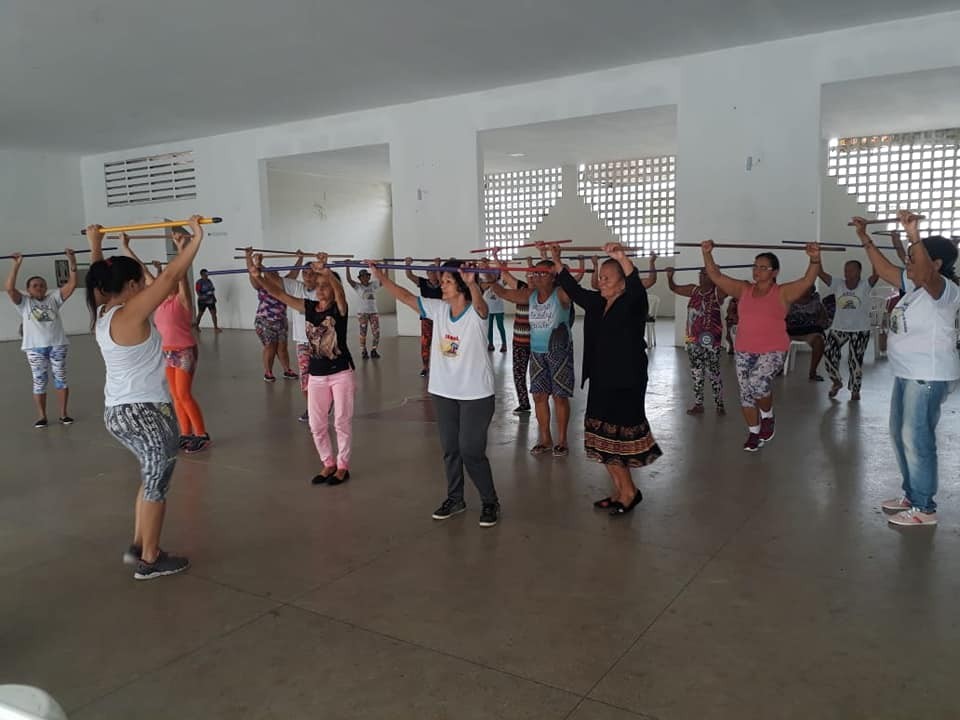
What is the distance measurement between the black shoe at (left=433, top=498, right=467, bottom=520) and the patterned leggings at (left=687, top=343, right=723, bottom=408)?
330cm

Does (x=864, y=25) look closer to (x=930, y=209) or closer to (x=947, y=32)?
(x=947, y=32)

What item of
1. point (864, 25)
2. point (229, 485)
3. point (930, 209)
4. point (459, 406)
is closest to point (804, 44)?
point (864, 25)

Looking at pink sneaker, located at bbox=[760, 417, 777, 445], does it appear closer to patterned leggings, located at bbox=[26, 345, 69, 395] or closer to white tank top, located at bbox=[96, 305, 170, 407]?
white tank top, located at bbox=[96, 305, 170, 407]

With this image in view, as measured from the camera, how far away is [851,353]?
24.5 ft

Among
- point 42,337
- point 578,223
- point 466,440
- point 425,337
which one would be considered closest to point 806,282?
point 466,440

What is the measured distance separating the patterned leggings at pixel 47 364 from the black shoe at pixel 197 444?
193 cm

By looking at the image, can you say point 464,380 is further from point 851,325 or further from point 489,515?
point 851,325

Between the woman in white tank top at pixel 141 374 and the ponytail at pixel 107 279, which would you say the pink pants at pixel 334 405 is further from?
the ponytail at pixel 107 279

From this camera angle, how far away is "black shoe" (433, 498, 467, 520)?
423cm

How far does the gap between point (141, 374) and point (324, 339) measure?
147 centimetres

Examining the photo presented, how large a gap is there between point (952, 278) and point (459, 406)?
2.87 meters

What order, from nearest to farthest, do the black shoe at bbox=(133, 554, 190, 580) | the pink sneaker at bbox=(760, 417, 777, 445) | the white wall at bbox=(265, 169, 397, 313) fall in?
the black shoe at bbox=(133, 554, 190, 580) < the pink sneaker at bbox=(760, 417, 777, 445) < the white wall at bbox=(265, 169, 397, 313)

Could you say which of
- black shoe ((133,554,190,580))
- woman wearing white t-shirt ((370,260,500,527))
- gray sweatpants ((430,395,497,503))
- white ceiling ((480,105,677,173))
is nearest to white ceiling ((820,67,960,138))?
white ceiling ((480,105,677,173))

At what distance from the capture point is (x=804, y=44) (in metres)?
9.97
